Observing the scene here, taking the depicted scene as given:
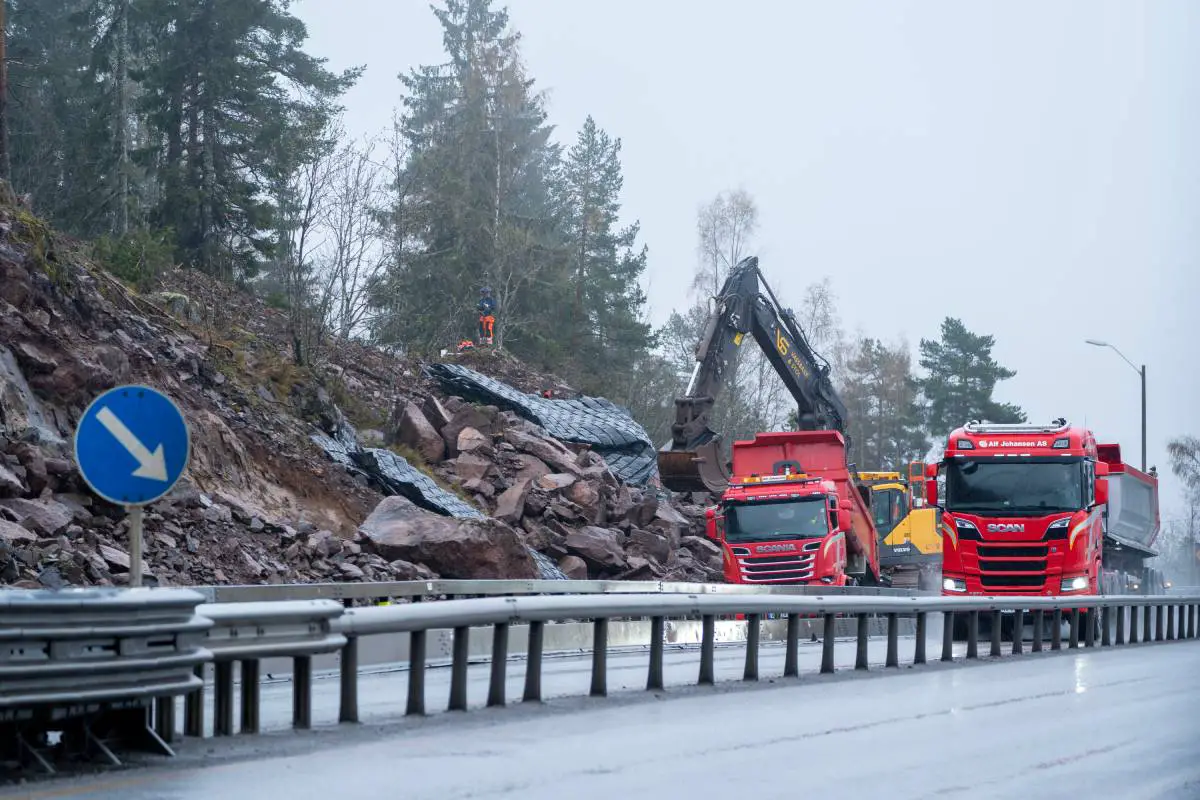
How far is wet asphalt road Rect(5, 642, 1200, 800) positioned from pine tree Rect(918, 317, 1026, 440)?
→ 7555cm

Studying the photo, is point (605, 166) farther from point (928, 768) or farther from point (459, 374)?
point (928, 768)

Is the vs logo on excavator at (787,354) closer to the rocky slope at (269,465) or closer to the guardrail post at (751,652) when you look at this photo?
the rocky slope at (269,465)

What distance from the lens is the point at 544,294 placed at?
6266cm

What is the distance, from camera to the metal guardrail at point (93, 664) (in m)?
7.91

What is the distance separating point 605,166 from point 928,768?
6706 centimetres

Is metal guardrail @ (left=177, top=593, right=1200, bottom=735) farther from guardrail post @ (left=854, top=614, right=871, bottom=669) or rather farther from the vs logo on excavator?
the vs logo on excavator

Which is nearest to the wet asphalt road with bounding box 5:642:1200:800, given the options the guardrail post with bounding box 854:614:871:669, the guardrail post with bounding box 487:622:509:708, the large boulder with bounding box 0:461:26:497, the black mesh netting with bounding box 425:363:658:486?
the guardrail post with bounding box 487:622:509:708

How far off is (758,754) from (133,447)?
435cm

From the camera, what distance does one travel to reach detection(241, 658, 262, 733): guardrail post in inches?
398

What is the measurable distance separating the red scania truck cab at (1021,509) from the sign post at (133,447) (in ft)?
62.8

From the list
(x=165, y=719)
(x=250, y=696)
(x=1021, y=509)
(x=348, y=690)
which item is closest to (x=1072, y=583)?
(x=1021, y=509)

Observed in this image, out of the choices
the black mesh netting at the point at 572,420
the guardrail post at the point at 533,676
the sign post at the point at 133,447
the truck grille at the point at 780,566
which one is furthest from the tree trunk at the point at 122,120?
the sign post at the point at 133,447

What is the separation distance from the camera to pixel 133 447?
9.21 m

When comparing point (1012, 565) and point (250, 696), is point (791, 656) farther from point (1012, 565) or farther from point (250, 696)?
point (1012, 565)
